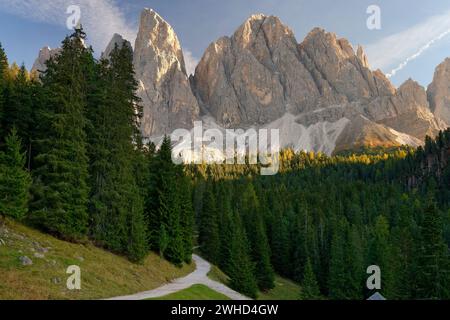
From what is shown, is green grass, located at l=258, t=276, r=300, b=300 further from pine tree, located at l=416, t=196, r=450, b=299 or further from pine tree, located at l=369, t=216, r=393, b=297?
pine tree, located at l=416, t=196, r=450, b=299

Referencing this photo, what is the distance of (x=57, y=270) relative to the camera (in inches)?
1077

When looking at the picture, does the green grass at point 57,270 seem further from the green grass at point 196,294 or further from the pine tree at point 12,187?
the green grass at point 196,294

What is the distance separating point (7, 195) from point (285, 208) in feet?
274

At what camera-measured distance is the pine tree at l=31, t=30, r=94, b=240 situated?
110 ft

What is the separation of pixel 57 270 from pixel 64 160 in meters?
10.6

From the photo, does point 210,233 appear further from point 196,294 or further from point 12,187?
point 12,187

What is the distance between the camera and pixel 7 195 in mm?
29672

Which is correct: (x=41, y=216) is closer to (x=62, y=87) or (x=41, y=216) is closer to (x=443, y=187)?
(x=62, y=87)

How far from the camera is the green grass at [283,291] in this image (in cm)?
6154

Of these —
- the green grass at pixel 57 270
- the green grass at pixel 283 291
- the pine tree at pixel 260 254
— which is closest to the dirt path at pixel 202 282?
the green grass at pixel 57 270

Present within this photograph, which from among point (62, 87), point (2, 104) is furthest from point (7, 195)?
point (2, 104)

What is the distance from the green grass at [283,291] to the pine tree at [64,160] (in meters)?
33.3

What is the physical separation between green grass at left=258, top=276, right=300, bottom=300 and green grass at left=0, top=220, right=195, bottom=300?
86.4 ft
